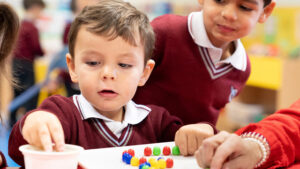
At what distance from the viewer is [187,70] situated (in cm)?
123

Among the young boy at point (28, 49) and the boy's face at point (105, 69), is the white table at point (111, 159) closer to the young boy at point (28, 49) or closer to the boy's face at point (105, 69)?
the boy's face at point (105, 69)

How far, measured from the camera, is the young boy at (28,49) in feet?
12.9

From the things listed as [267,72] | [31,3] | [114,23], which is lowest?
[267,72]

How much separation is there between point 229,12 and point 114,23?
0.34 metres

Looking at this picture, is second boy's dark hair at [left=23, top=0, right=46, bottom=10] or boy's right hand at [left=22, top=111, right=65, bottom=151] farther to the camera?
second boy's dark hair at [left=23, top=0, right=46, bottom=10]

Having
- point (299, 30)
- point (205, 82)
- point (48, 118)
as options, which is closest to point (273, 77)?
point (299, 30)

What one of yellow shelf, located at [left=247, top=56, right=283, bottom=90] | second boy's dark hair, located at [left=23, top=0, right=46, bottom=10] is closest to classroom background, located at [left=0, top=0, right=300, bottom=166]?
yellow shelf, located at [left=247, top=56, right=283, bottom=90]

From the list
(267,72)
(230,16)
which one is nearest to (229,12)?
(230,16)

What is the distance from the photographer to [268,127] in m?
0.74

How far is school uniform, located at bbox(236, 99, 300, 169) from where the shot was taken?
71 centimetres

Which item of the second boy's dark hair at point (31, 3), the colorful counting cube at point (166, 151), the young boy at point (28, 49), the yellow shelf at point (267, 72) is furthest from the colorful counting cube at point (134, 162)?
the second boy's dark hair at point (31, 3)

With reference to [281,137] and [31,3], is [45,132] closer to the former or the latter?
[281,137]

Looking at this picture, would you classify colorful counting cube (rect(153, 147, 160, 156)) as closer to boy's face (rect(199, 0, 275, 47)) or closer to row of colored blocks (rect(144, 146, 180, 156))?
row of colored blocks (rect(144, 146, 180, 156))

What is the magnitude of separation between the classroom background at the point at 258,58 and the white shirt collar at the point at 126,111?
6.90 feet
